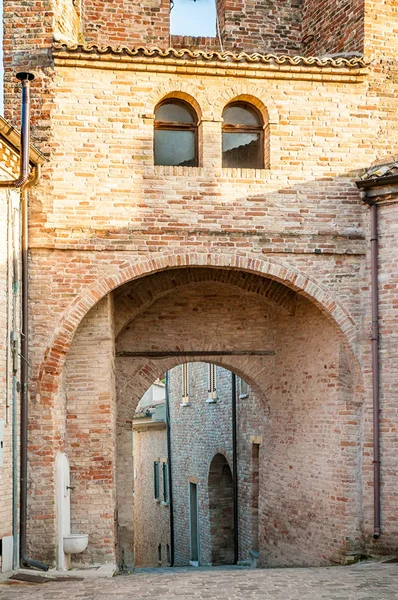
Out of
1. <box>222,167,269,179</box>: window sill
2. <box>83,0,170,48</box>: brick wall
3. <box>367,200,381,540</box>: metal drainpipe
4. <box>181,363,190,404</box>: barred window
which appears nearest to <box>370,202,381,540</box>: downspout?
<box>367,200,381,540</box>: metal drainpipe

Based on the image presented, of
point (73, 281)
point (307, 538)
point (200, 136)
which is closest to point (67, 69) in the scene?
point (200, 136)

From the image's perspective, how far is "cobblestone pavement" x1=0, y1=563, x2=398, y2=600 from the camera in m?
9.73

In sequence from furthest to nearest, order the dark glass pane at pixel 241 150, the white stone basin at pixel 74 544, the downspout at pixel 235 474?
1. the downspout at pixel 235 474
2. the dark glass pane at pixel 241 150
3. the white stone basin at pixel 74 544

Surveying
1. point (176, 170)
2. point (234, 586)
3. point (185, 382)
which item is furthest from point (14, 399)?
point (185, 382)

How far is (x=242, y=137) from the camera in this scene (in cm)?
1304

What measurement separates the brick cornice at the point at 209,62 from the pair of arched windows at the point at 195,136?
53 cm

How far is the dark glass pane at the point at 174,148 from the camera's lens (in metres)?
12.8

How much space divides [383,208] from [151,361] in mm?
4905

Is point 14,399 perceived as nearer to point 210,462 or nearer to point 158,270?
point 158,270

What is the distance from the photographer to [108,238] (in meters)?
12.3

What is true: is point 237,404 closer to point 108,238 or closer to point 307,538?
point 307,538

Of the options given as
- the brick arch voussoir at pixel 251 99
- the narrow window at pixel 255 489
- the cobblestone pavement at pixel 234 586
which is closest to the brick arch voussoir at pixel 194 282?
the brick arch voussoir at pixel 251 99

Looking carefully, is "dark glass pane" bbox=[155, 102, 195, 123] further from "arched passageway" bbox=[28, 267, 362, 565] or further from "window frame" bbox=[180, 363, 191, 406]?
"window frame" bbox=[180, 363, 191, 406]

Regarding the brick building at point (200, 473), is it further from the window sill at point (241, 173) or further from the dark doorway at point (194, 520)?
the window sill at point (241, 173)
